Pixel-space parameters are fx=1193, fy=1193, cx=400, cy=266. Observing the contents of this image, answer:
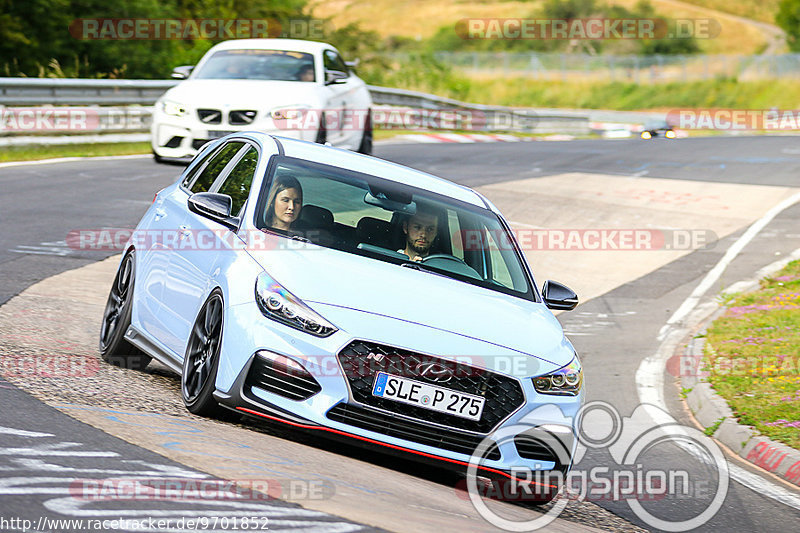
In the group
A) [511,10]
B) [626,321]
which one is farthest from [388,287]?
[511,10]

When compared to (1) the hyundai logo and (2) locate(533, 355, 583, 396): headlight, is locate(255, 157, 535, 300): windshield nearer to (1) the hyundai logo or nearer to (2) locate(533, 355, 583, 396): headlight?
(2) locate(533, 355, 583, 396): headlight

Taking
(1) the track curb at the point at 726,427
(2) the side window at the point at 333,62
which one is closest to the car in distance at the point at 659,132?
(2) the side window at the point at 333,62

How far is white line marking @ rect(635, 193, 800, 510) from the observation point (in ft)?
25.2

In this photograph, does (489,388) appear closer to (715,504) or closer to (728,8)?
(715,504)

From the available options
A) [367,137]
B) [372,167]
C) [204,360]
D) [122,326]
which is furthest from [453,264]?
[367,137]

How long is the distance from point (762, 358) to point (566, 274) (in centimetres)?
437

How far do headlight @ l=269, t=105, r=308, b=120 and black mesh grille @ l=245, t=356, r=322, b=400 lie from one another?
10835 millimetres

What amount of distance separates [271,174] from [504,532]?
9.44 feet

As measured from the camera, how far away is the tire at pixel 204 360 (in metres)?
6.25

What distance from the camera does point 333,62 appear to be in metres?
18.5

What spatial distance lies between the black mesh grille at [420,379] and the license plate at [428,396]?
2 centimetres

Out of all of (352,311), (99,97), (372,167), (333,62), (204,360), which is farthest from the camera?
(99,97)

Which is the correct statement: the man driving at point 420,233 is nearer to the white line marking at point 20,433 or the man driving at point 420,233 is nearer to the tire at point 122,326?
the tire at point 122,326

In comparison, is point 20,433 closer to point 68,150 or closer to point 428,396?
point 428,396
